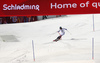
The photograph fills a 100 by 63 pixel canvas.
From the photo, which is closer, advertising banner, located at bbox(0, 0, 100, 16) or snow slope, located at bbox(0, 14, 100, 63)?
advertising banner, located at bbox(0, 0, 100, 16)

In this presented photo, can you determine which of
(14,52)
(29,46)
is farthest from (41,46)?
(14,52)

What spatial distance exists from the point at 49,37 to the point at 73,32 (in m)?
1.32

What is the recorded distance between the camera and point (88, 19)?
31.9 feet

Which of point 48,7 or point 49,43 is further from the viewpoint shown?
point 49,43

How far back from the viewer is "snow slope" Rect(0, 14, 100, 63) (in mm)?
5908

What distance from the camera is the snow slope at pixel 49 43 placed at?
5.91 metres

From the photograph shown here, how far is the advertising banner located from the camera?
3221 millimetres

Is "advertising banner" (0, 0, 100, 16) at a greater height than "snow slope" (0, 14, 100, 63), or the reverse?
"advertising banner" (0, 0, 100, 16)

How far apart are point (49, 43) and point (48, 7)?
4.17 metres

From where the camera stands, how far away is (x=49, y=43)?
732cm

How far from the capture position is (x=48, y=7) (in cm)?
328

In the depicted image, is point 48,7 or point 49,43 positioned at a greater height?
point 48,7

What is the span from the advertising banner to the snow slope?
267cm

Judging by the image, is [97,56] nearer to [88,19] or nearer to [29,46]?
[29,46]
